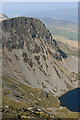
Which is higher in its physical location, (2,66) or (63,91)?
(2,66)

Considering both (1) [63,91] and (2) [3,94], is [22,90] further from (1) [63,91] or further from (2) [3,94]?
(1) [63,91]

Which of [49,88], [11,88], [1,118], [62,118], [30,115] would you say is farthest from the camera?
[49,88]

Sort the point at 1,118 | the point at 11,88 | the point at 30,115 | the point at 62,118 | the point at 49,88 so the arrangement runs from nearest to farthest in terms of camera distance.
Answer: the point at 1,118
the point at 30,115
the point at 62,118
the point at 11,88
the point at 49,88

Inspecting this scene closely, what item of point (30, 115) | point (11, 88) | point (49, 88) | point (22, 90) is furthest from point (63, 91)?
point (30, 115)

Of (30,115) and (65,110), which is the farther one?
(65,110)

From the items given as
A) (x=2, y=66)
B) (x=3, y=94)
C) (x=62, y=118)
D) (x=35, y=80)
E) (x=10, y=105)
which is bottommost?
(x=62, y=118)

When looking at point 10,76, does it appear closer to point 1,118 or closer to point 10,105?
point 10,105
